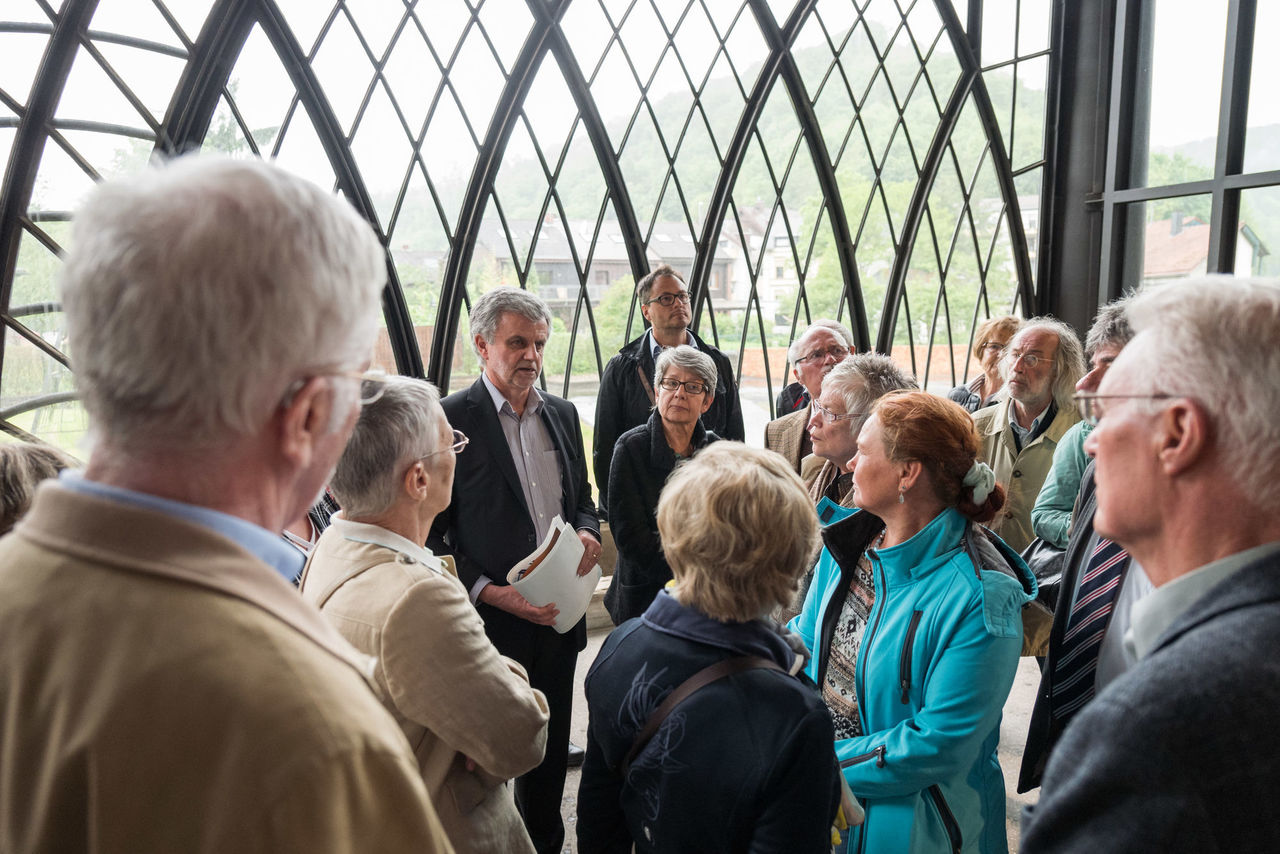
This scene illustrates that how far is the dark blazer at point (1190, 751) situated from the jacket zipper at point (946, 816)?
0.96 metres

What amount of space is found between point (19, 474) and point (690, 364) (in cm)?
220

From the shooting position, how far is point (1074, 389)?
3459 mm

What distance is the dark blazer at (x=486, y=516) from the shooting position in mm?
2740

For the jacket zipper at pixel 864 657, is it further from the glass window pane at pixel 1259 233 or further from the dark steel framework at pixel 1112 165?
the dark steel framework at pixel 1112 165

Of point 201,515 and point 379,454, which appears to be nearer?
point 201,515

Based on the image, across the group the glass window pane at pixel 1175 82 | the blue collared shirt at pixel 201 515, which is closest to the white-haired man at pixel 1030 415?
the blue collared shirt at pixel 201 515

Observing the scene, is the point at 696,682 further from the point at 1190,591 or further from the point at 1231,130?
the point at 1231,130

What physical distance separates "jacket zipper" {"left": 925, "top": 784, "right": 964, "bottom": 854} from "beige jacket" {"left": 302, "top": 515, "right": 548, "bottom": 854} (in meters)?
0.88

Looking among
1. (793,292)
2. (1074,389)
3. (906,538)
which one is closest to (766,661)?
(906,538)

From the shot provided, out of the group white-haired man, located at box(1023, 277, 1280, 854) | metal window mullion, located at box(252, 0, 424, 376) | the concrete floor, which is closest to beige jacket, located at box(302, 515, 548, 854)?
white-haired man, located at box(1023, 277, 1280, 854)

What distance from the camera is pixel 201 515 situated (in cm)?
70

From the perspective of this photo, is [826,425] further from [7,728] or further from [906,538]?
[7,728]

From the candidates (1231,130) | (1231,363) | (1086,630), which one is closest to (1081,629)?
(1086,630)

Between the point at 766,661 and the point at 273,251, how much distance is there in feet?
3.58
